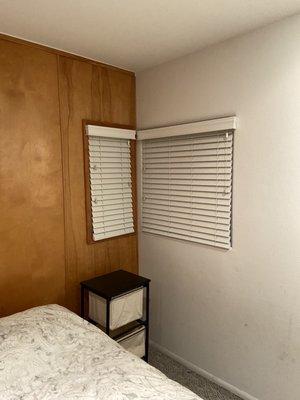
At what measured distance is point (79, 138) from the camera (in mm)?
2281

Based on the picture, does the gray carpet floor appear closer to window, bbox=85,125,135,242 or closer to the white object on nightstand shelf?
the white object on nightstand shelf

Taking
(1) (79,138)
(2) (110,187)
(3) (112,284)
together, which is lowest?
(3) (112,284)

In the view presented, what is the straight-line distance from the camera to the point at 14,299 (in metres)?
2.00

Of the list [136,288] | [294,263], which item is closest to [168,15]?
[294,263]

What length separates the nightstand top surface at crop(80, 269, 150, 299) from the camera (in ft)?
6.88

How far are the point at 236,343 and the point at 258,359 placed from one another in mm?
168

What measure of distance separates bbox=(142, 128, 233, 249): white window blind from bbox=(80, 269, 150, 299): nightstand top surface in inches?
18.0

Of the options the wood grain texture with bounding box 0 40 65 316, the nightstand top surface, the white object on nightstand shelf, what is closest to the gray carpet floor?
the white object on nightstand shelf

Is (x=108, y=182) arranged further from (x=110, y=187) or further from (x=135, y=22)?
(x=135, y=22)

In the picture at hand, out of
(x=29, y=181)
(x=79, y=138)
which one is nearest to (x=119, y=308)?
(x=29, y=181)

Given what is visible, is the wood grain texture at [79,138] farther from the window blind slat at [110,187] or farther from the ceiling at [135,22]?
the ceiling at [135,22]

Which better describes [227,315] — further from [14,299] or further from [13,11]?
[13,11]

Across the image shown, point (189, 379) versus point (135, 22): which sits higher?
point (135, 22)

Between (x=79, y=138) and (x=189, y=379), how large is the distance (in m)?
1.99
